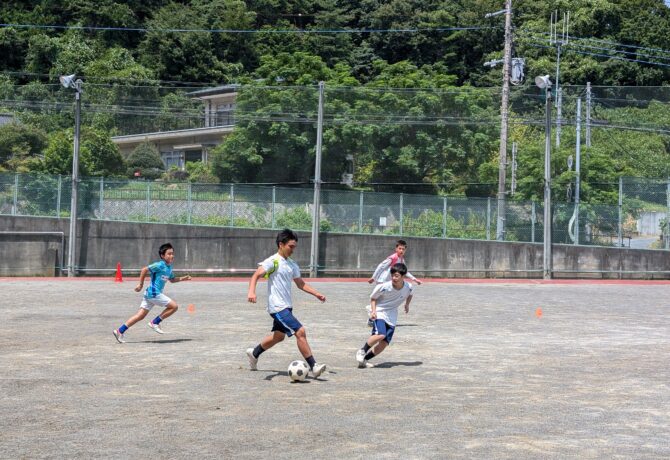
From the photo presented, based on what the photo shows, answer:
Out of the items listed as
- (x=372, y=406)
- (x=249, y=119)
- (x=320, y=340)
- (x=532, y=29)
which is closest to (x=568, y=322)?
(x=320, y=340)

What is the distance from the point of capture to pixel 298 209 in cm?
3962

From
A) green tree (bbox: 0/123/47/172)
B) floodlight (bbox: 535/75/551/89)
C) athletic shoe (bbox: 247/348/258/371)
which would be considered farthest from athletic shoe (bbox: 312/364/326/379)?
green tree (bbox: 0/123/47/172)

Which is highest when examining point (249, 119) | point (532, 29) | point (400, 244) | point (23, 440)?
point (532, 29)

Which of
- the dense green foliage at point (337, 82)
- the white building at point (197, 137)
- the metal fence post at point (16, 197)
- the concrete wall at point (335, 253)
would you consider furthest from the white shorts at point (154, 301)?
the white building at point (197, 137)

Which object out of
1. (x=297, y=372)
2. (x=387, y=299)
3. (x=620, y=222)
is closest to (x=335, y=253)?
(x=620, y=222)

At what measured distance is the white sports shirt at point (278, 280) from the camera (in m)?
12.5

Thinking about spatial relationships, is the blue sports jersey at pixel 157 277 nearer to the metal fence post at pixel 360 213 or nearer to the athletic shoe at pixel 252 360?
the athletic shoe at pixel 252 360

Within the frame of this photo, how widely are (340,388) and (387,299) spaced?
221 cm

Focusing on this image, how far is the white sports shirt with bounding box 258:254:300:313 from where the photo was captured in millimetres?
12547

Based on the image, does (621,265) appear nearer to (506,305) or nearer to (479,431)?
(506,305)

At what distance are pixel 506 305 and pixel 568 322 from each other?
442 centimetres

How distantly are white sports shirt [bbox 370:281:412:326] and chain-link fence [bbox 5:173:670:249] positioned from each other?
25335mm

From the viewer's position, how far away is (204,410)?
1040cm

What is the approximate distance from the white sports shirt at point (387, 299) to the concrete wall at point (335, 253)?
24650 mm
